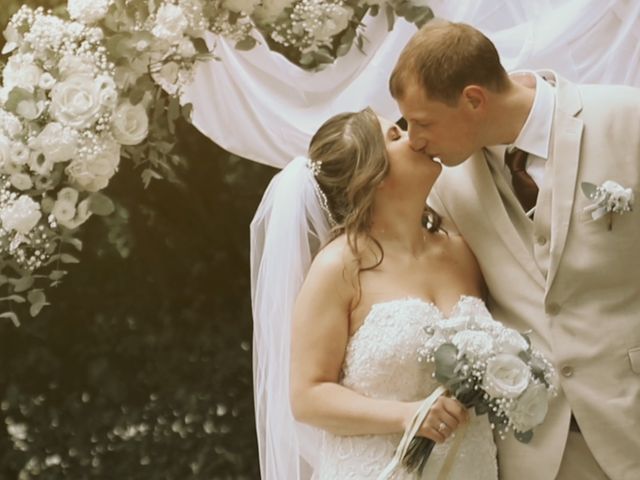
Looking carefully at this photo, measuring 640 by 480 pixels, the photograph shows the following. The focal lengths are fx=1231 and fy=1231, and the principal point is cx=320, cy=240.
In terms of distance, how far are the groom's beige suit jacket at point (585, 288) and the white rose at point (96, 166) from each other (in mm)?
1176

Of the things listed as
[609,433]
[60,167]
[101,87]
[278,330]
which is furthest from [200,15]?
[609,433]

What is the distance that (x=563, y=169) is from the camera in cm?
313

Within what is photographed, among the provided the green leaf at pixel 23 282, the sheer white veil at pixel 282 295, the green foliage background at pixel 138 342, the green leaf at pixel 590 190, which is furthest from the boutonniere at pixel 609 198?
the green foliage background at pixel 138 342

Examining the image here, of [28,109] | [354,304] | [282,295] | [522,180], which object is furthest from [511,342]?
[28,109]

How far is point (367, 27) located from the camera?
372cm

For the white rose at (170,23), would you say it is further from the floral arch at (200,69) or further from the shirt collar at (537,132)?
the shirt collar at (537,132)

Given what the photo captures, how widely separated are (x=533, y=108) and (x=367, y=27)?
0.74 meters

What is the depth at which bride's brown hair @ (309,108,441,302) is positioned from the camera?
10.5 feet

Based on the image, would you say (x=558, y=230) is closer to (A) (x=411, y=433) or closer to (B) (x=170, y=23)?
(A) (x=411, y=433)

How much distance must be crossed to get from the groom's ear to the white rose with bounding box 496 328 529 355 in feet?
2.02

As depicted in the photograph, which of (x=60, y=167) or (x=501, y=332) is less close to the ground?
(x=501, y=332)

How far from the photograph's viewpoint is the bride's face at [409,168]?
10.5 feet

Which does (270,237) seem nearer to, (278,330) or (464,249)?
(278,330)

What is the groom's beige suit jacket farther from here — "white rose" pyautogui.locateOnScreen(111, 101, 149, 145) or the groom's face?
Answer: "white rose" pyautogui.locateOnScreen(111, 101, 149, 145)
